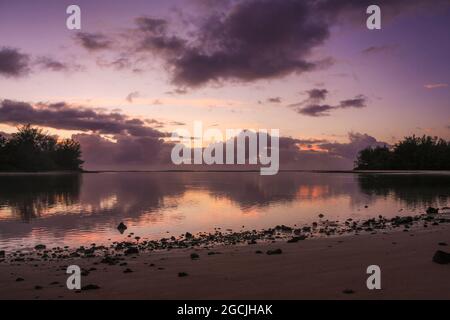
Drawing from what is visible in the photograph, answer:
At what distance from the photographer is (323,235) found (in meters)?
22.1

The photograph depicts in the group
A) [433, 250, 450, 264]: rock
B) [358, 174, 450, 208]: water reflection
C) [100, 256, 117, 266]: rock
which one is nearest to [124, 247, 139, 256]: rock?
[100, 256, 117, 266]: rock

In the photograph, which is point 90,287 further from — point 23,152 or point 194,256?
point 23,152

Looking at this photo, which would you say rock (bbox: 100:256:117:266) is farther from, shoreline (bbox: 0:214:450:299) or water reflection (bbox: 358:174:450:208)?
water reflection (bbox: 358:174:450:208)

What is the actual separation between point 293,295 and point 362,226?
1650cm

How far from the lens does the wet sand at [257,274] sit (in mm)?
10375

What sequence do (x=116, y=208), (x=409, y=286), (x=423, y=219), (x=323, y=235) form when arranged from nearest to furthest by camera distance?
1. (x=409, y=286)
2. (x=323, y=235)
3. (x=423, y=219)
4. (x=116, y=208)

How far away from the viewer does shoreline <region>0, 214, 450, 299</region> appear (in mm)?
10430

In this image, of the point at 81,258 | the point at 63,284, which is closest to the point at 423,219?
the point at 81,258

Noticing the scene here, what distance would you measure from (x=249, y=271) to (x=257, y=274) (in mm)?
504

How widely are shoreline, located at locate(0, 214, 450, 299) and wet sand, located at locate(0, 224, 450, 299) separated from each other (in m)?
0.02

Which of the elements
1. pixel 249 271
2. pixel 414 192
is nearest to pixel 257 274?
pixel 249 271
